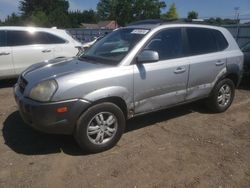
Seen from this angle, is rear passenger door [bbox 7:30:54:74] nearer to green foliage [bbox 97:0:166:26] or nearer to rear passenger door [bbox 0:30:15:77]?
rear passenger door [bbox 0:30:15:77]

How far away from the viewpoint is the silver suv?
12.5 ft

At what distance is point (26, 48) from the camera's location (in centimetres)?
790

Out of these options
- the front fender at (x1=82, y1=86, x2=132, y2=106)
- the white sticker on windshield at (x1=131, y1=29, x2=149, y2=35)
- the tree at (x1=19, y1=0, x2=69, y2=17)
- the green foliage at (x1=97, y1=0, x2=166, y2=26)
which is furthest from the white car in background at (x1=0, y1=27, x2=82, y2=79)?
the tree at (x1=19, y1=0, x2=69, y2=17)

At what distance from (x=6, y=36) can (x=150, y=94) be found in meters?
4.91

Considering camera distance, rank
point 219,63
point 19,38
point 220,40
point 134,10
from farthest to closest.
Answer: point 134,10 → point 19,38 → point 220,40 → point 219,63

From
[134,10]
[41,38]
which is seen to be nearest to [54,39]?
[41,38]

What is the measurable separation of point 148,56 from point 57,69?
1.31 m

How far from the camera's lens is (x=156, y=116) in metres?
5.74

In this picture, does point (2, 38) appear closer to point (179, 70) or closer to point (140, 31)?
point (140, 31)

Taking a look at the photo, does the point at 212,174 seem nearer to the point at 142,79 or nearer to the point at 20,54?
the point at 142,79

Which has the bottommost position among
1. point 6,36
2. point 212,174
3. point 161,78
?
point 212,174

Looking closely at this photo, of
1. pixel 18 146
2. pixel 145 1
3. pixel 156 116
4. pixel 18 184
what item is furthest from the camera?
pixel 145 1

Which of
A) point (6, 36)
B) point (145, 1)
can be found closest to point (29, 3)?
point (145, 1)

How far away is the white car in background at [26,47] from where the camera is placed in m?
7.71
